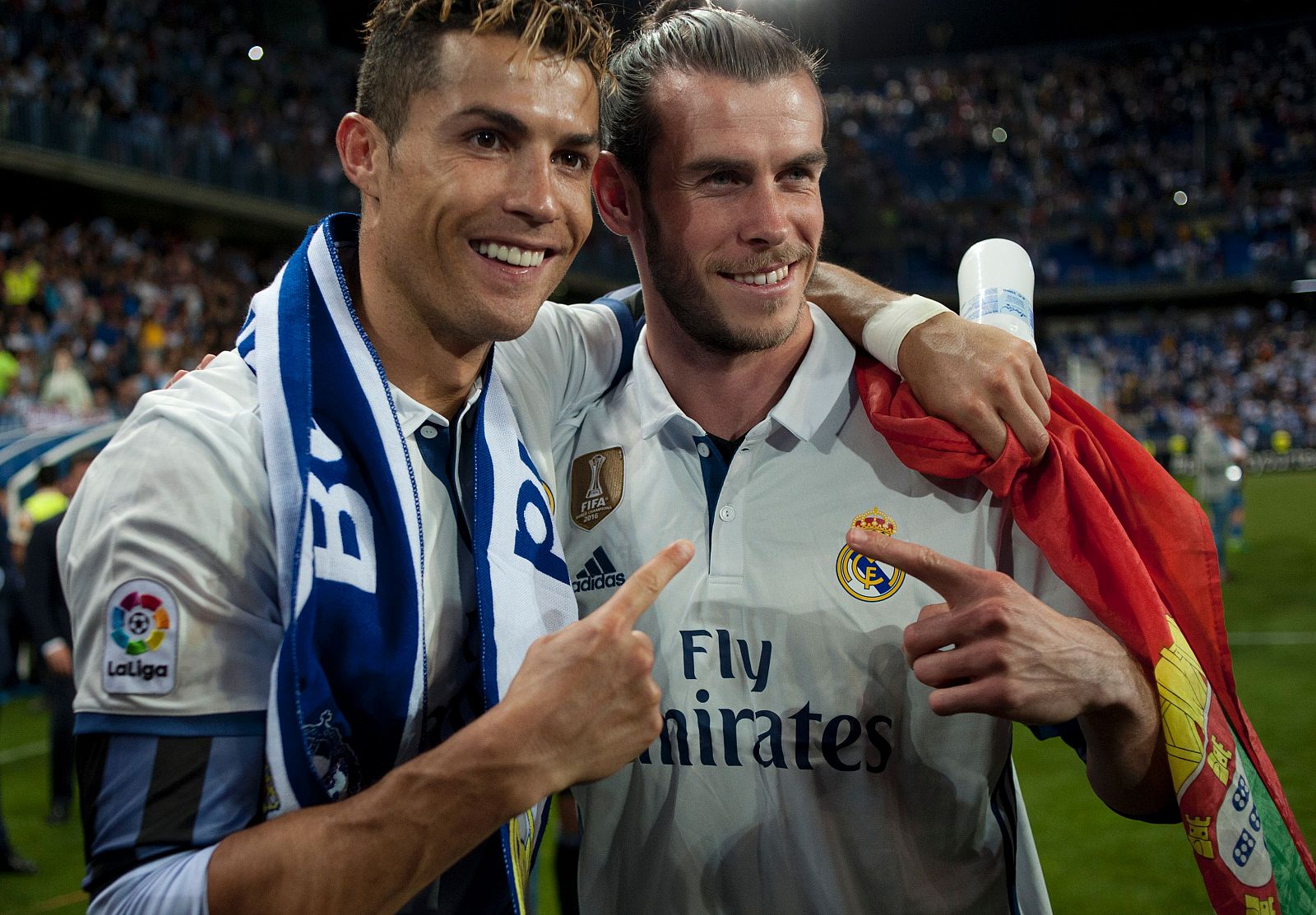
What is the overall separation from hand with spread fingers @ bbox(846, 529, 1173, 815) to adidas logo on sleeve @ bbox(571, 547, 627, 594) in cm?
60

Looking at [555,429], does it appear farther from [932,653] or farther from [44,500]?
[44,500]

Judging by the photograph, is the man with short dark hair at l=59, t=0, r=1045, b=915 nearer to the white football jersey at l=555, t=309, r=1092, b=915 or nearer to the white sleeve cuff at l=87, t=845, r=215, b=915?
Result: the white sleeve cuff at l=87, t=845, r=215, b=915

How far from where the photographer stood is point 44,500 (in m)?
6.48

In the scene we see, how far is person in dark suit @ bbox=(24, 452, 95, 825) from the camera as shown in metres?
5.72

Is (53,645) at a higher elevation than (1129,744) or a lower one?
lower

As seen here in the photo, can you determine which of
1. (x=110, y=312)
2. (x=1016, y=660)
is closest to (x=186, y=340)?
(x=110, y=312)

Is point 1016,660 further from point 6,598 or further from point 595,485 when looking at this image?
point 6,598

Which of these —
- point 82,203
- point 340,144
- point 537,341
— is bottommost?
point 537,341

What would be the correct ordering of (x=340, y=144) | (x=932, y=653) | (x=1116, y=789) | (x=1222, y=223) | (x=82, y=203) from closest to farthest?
(x=932, y=653), (x=1116, y=789), (x=340, y=144), (x=82, y=203), (x=1222, y=223)

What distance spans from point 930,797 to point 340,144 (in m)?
1.66

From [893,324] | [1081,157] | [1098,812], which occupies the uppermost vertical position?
[1081,157]

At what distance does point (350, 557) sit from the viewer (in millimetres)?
1604

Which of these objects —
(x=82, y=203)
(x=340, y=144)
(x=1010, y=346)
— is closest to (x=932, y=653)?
(x=1010, y=346)

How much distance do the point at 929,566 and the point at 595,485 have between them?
31.1 inches
